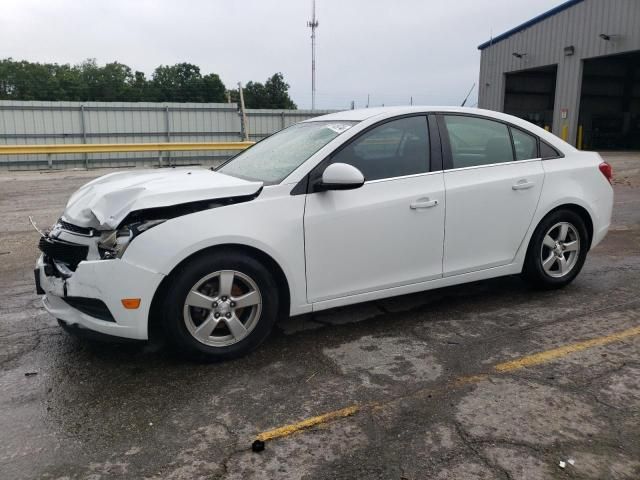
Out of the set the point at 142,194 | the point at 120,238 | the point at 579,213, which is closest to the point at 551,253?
the point at 579,213

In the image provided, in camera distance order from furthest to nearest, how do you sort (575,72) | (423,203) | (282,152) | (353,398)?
(575,72) < (282,152) < (423,203) < (353,398)

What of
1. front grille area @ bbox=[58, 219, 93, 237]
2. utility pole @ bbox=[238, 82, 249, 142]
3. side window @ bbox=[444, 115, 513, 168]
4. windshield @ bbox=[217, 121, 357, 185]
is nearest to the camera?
front grille area @ bbox=[58, 219, 93, 237]

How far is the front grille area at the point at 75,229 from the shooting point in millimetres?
3351

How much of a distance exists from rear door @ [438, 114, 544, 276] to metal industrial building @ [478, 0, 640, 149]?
20.9 meters

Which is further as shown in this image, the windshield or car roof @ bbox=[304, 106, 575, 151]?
car roof @ bbox=[304, 106, 575, 151]

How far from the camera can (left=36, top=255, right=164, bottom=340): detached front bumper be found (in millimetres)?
3123

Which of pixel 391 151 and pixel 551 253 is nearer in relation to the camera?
pixel 391 151

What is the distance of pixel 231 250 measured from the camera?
337cm

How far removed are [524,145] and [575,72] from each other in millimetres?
23105

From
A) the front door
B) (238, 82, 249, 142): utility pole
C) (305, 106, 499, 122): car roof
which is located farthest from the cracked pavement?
(238, 82, 249, 142): utility pole

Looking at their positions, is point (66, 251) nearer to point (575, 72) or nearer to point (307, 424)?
point (307, 424)

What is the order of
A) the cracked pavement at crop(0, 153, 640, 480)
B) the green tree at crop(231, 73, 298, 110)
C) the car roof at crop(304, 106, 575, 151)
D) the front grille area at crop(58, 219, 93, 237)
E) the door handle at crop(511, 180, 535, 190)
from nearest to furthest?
the cracked pavement at crop(0, 153, 640, 480), the front grille area at crop(58, 219, 93, 237), the car roof at crop(304, 106, 575, 151), the door handle at crop(511, 180, 535, 190), the green tree at crop(231, 73, 298, 110)

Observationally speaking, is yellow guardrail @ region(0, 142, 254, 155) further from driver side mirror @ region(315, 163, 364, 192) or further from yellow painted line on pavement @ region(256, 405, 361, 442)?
yellow painted line on pavement @ region(256, 405, 361, 442)

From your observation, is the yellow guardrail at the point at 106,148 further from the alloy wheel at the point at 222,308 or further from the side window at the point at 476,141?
the alloy wheel at the point at 222,308
